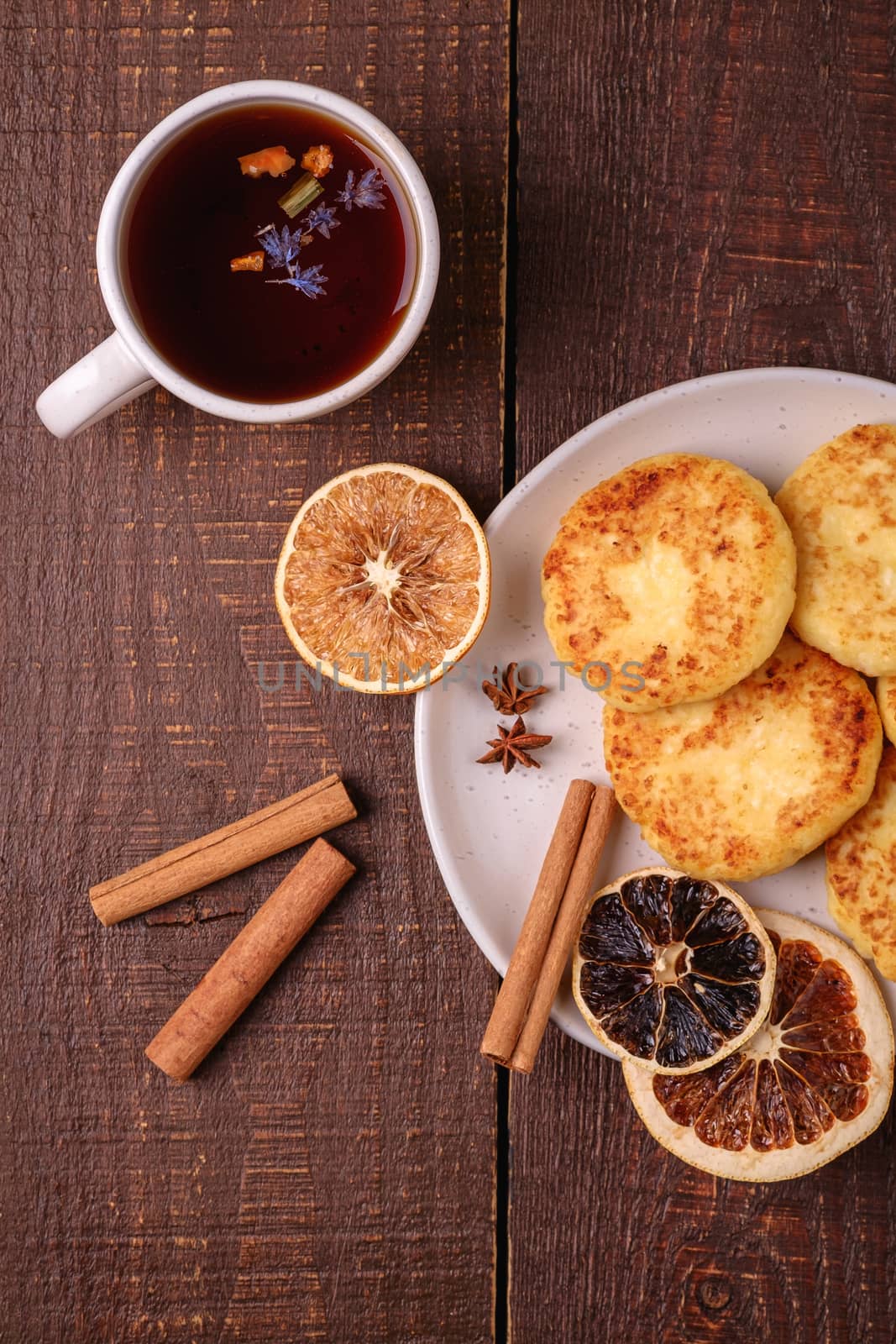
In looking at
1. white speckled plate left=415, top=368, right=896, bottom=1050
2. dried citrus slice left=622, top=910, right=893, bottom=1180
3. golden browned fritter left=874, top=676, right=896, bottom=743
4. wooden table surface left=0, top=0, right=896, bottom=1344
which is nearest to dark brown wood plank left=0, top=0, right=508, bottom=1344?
wooden table surface left=0, top=0, right=896, bottom=1344

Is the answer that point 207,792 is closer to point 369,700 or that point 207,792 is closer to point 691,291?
point 369,700

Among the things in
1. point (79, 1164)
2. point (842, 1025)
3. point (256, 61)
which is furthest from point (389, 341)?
point (79, 1164)

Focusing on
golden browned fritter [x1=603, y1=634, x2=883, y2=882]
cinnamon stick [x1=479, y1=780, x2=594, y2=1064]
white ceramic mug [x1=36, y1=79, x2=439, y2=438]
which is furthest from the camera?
cinnamon stick [x1=479, y1=780, x2=594, y2=1064]

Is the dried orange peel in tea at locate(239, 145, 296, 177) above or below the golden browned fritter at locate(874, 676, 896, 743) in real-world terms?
above

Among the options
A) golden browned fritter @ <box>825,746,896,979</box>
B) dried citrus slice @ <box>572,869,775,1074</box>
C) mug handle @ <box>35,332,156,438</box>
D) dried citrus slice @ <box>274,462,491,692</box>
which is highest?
mug handle @ <box>35,332,156,438</box>

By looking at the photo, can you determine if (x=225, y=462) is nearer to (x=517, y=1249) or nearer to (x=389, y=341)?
(x=389, y=341)

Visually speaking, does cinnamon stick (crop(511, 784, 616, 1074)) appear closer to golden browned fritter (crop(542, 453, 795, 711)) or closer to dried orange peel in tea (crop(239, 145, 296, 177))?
golden browned fritter (crop(542, 453, 795, 711))

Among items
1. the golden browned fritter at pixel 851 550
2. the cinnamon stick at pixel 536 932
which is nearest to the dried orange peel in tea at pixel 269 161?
the golden browned fritter at pixel 851 550
